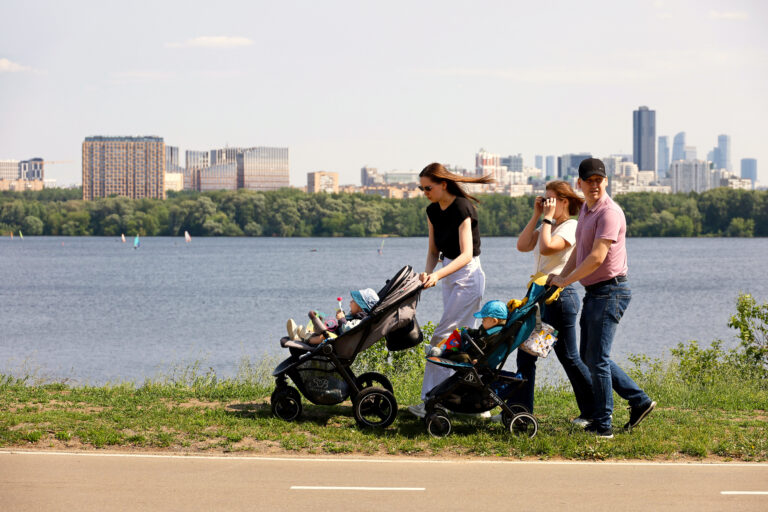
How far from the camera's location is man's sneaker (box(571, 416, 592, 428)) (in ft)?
24.0

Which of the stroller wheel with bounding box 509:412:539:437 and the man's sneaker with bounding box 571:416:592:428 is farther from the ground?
the stroller wheel with bounding box 509:412:539:437

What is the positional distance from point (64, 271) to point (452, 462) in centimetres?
6290

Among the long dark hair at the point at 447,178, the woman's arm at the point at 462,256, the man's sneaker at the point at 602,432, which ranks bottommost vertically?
the man's sneaker at the point at 602,432

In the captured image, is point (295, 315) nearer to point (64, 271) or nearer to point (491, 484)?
point (491, 484)

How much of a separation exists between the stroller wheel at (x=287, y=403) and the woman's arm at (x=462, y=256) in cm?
143

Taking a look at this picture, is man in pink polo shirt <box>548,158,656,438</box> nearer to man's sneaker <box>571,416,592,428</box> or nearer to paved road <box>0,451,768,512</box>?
man's sneaker <box>571,416,592,428</box>

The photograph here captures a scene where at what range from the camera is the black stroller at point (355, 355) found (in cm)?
730

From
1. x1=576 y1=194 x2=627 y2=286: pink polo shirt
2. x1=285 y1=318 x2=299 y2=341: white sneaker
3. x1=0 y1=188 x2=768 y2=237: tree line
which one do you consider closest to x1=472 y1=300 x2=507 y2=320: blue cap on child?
x1=576 y1=194 x2=627 y2=286: pink polo shirt

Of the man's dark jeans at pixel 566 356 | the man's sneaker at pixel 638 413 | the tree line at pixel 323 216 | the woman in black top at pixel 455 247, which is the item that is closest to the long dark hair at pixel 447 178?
the woman in black top at pixel 455 247

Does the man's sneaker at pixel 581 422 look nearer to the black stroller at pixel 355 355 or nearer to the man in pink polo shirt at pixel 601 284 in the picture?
the man in pink polo shirt at pixel 601 284

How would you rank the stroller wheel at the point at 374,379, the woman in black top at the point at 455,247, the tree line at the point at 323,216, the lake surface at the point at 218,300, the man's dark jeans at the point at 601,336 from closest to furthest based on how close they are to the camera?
the man's dark jeans at the point at 601,336 → the woman in black top at the point at 455,247 → the stroller wheel at the point at 374,379 → the lake surface at the point at 218,300 → the tree line at the point at 323,216

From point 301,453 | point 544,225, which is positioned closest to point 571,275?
point 544,225

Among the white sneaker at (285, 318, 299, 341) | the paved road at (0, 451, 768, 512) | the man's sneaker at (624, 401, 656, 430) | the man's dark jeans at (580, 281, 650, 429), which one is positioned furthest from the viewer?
the white sneaker at (285, 318, 299, 341)

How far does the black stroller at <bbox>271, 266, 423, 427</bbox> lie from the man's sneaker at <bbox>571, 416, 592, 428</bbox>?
1.42m
